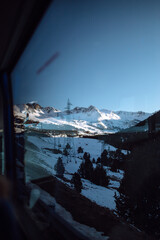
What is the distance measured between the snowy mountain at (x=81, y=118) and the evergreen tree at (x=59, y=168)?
0.56 metres

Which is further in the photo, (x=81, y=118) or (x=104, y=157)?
(x=104, y=157)

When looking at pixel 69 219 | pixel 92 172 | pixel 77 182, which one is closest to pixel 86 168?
pixel 92 172

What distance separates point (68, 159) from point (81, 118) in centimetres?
76

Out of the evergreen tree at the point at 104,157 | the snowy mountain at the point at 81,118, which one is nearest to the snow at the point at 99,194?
the evergreen tree at the point at 104,157

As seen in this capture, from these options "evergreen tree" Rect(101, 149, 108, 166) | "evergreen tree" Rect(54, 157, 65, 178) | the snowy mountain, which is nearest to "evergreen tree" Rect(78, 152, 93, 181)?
"evergreen tree" Rect(101, 149, 108, 166)

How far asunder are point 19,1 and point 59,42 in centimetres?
68

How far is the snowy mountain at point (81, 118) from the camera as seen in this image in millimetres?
1894

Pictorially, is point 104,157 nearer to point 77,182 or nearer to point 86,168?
point 86,168

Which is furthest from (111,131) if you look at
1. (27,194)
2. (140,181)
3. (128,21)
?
(27,194)

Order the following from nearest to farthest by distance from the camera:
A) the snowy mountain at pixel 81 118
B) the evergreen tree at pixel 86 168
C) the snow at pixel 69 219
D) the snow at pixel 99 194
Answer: the snow at pixel 69 219
the snowy mountain at pixel 81 118
the snow at pixel 99 194
the evergreen tree at pixel 86 168

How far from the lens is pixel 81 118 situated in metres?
2.24

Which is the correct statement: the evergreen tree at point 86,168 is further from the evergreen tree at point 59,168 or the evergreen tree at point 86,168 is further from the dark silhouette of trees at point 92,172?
the evergreen tree at point 59,168

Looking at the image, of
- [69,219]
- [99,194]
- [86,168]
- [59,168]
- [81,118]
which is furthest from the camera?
[86,168]

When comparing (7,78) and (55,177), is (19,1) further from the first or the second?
(55,177)
